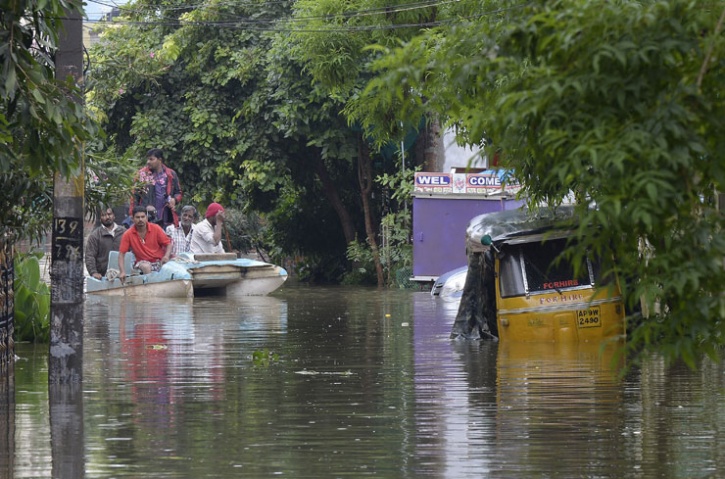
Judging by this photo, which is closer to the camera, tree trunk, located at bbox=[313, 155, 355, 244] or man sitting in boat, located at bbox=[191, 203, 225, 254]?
man sitting in boat, located at bbox=[191, 203, 225, 254]

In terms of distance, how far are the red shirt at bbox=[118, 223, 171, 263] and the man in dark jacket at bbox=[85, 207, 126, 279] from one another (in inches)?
18.4

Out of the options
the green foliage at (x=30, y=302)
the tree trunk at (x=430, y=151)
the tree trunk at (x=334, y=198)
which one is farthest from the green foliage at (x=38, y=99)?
the tree trunk at (x=334, y=198)

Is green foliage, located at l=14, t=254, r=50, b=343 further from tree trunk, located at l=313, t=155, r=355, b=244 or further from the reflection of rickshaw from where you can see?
tree trunk, located at l=313, t=155, r=355, b=244

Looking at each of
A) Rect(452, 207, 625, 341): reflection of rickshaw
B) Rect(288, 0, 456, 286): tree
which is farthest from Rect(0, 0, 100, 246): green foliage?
Rect(288, 0, 456, 286): tree

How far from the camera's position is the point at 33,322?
16.9 meters

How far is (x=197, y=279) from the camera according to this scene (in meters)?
28.6

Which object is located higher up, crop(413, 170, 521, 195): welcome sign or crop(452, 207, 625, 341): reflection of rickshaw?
crop(413, 170, 521, 195): welcome sign

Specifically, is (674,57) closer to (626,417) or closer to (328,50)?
(626,417)

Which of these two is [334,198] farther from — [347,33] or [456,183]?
[347,33]

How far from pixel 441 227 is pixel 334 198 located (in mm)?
6746

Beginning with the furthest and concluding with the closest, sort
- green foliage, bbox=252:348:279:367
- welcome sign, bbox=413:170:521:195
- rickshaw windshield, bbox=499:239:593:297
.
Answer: welcome sign, bbox=413:170:521:195, rickshaw windshield, bbox=499:239:593:297, green foliage, bbox=252:348:279:367

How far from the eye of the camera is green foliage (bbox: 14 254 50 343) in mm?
16156

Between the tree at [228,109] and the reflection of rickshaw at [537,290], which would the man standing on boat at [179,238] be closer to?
the tree at [228,109]

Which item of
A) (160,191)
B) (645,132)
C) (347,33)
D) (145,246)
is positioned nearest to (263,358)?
(645,132)
